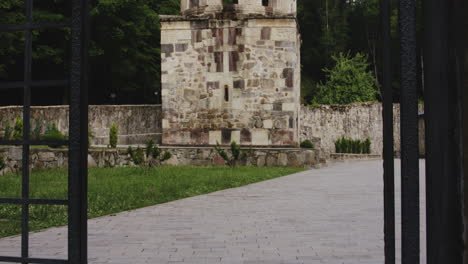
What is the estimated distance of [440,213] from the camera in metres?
2.35

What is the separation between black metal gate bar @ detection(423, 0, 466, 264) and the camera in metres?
2.29

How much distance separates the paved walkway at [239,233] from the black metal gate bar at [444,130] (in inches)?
102

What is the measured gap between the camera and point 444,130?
2350mm

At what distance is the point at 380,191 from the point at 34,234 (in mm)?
6949

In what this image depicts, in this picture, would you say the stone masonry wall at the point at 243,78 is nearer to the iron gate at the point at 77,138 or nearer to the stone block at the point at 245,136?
the stone block at the point at 245,136

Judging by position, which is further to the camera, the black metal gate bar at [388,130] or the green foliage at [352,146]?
the green foliage at [352,146]

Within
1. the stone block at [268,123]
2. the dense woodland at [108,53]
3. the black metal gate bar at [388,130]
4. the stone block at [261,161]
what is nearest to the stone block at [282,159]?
the stone block at [261,161]

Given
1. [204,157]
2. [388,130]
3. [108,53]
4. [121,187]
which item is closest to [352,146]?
[204,157]

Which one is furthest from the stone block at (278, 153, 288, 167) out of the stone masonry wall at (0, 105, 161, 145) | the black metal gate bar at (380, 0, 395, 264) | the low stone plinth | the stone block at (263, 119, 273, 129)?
Answer: the black metal gate bar at (380, 0, 395, 264)

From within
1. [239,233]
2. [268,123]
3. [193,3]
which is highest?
[193,3]

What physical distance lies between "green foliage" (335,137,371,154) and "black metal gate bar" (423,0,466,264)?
86.7 ft

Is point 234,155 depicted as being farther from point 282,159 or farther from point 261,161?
point 282,159

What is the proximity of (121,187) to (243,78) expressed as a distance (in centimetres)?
871

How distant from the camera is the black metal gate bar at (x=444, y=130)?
2291mm
